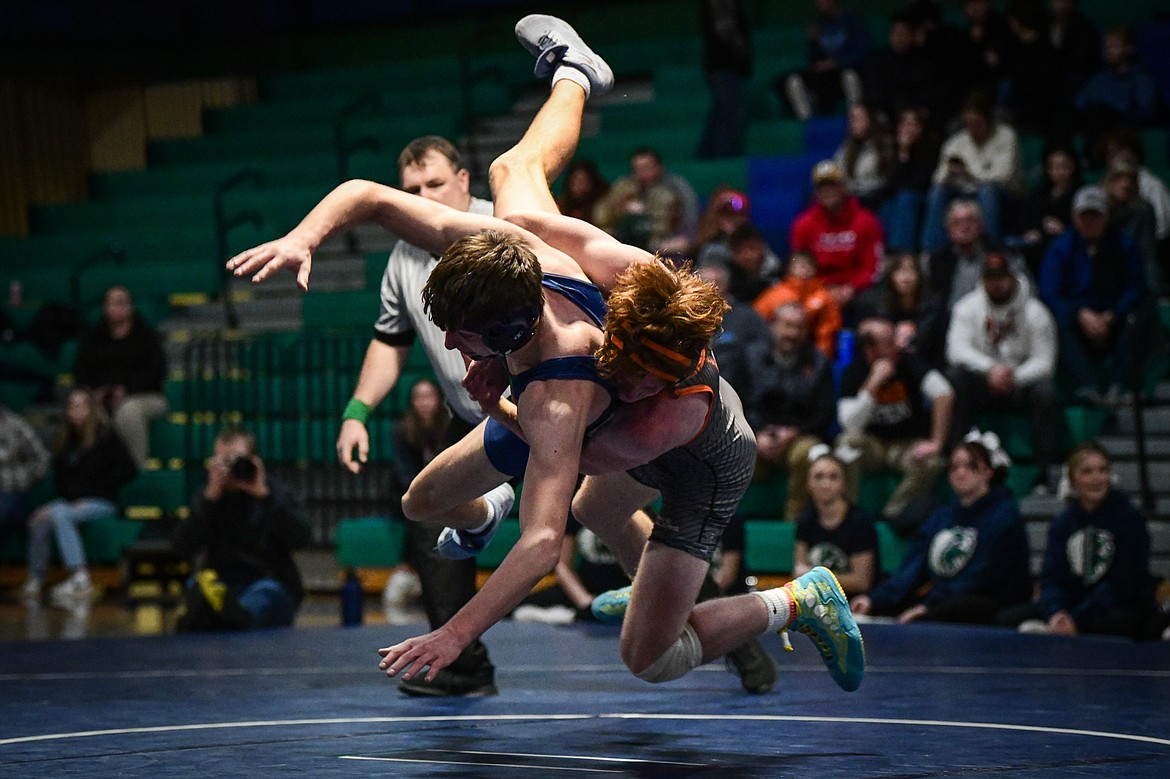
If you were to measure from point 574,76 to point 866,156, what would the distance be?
507 centimetres

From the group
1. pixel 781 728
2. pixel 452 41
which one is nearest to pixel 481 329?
pixel 781 728

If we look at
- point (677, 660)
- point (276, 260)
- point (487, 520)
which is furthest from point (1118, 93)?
point (276, 260)

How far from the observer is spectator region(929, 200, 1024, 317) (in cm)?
812

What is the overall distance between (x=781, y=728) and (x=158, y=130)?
10040 millimetres

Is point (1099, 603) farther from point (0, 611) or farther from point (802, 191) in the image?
point (0, 611)

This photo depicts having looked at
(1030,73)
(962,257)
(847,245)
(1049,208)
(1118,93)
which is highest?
(1030,73)

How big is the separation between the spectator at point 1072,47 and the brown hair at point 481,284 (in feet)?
21.5

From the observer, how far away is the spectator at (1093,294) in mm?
7848

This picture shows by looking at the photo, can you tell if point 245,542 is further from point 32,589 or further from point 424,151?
point 424,151

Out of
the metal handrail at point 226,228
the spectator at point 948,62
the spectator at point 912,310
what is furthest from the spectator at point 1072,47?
the metal handrail at point 226,228

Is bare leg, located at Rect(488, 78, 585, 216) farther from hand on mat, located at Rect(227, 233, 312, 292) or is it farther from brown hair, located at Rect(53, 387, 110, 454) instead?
brown hair, located at Rect(53, 387, 110, 454)

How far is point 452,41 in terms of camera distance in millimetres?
13375

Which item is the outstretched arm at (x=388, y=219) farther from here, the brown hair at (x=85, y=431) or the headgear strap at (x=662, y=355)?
the brown hair at (x=85, y=431)

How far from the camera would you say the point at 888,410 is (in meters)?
7.84
